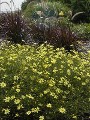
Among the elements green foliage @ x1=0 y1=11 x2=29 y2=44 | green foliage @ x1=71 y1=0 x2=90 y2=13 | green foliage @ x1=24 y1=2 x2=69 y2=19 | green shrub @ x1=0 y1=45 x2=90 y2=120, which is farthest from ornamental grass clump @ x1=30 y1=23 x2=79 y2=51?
green foliage @ x1=71 y1=0 x2=90 y2=13

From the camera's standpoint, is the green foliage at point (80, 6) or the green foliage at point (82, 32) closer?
the green foliage at point (82, 32)

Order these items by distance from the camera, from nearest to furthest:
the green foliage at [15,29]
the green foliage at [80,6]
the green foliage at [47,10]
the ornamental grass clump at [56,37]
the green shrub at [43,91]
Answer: the green shrub at [43,91] < the ornamental grass clump at [56,37] < the green foliage at [15,29] < the green foliage at [47,10] < the green foliage at [80,6]

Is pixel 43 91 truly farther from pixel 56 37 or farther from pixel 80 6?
pixel 80 6

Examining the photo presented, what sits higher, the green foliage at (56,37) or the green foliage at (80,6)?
the green foliage at (56,37)

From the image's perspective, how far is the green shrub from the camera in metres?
5.46

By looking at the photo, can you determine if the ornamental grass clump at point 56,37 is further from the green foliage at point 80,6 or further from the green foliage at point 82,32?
the green foliage at point 80,6

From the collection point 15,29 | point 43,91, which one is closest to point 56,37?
point 15,29

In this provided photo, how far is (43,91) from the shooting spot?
5562mm

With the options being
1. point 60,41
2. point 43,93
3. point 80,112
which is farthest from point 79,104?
point 60,41

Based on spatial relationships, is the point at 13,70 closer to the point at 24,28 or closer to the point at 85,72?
the point at 85,72

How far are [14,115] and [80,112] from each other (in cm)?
89

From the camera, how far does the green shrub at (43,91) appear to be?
5.46 m

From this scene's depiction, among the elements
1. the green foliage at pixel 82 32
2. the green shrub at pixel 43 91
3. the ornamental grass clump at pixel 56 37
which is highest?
the green shrub at pixel 43 91

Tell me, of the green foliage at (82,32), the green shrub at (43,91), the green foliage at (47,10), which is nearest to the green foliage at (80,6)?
the green foliage at (47,10)
